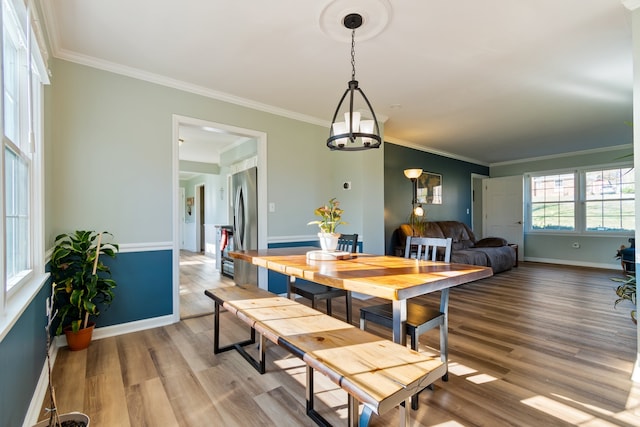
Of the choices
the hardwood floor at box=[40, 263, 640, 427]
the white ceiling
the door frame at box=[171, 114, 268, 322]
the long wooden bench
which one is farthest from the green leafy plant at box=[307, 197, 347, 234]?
the door frame at box=[171, 114, 268, 322]

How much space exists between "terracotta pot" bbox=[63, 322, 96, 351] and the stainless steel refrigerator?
1847 mm

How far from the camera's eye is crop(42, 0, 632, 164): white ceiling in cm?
202

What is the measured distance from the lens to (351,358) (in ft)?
4.06

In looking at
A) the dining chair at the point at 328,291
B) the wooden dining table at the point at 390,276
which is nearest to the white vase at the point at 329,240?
the wooden dining table at the point at 390,276

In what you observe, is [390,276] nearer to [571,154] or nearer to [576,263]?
[576,263]

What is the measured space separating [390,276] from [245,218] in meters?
3.06

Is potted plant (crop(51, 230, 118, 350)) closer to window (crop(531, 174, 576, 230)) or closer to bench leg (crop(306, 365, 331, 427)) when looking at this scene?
bench leg (crop(306, 365, 331, 427))

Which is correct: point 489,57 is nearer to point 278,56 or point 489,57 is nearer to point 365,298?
point 278,56

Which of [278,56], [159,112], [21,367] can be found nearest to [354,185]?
[278,56]

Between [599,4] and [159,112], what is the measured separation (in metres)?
3.56

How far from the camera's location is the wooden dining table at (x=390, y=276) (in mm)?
1427

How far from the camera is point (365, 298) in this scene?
3947mm

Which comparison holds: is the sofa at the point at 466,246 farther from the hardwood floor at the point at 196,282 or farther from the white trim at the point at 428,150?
the hardwood floor at the point at 196,282

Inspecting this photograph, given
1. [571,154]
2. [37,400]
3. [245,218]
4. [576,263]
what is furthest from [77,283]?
[571,154]
